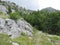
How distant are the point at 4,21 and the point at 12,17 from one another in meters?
9.01

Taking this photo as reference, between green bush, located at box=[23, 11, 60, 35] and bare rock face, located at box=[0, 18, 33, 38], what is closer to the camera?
bare rock face, located at box=[0, 18, 33, 38]

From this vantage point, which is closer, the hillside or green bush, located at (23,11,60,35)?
the hillside

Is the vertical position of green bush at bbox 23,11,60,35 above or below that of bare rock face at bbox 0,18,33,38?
below

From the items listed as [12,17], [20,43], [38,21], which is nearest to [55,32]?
[38,21]

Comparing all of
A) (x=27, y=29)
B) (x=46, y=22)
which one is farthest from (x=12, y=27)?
(x=46, y=22)

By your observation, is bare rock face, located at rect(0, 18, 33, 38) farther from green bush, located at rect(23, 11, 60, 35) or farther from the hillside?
green bush, located at rect(23, 11, 60, 35)

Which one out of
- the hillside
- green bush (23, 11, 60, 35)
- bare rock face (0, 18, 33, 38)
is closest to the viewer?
the hillside

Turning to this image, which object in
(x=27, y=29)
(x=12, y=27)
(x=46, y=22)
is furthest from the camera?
(x=46, y=22)

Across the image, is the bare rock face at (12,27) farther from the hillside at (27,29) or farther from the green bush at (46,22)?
the green bush at (46,22)

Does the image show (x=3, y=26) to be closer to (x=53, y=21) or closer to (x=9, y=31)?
(x=9, y=31)

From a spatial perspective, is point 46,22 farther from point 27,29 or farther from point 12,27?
point 12,27

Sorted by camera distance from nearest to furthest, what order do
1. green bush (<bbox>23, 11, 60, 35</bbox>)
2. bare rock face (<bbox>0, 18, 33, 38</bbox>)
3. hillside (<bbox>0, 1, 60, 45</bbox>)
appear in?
1. hillside (<bbox>0, 1, 60, 45</bbox>)
2. bare rock face (<bbox>0, 18, 33, 38</bbox>)
3. green bush (<bbox>23, 11, 60, 35</bbox>)

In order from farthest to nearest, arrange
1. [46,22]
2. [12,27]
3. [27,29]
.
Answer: [46,22], [27,29], [12,27]

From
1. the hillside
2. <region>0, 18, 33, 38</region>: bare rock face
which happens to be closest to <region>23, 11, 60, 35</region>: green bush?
the hillside
